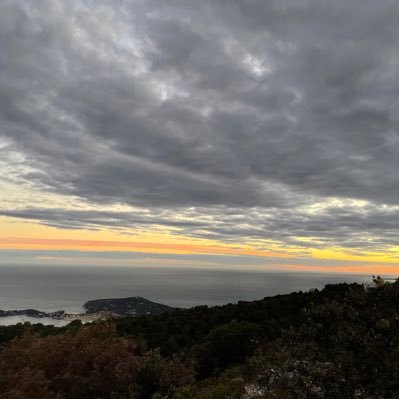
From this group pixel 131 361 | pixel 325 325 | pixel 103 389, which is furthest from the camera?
pixel 131 361

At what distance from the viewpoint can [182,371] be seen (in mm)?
11469

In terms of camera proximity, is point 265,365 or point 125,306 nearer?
point 265,365

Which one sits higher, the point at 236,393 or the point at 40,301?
the point at 236,393

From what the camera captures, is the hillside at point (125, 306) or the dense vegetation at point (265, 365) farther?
the hillside at point (125, 306)

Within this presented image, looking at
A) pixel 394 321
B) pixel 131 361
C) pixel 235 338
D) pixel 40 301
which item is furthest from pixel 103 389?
pixel 40 301

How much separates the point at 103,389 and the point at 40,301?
164 meters

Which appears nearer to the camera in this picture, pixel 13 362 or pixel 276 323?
pixel 13 362

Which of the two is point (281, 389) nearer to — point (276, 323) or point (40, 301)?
point (276, 323)

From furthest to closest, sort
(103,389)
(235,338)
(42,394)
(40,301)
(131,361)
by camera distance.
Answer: (40,301) < (235,338) < (131,361) < (103,389) < (42,394)

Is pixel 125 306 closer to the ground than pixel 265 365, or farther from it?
closer to the ground

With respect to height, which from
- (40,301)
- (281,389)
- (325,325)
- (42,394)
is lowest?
(40,301)

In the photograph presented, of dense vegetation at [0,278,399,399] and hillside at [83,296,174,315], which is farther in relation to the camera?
hillside at [83,296,174,315]

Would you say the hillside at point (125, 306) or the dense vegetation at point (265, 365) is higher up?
the dense vegetation at point (265, 365)

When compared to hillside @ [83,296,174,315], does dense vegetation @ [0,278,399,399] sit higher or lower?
higher
